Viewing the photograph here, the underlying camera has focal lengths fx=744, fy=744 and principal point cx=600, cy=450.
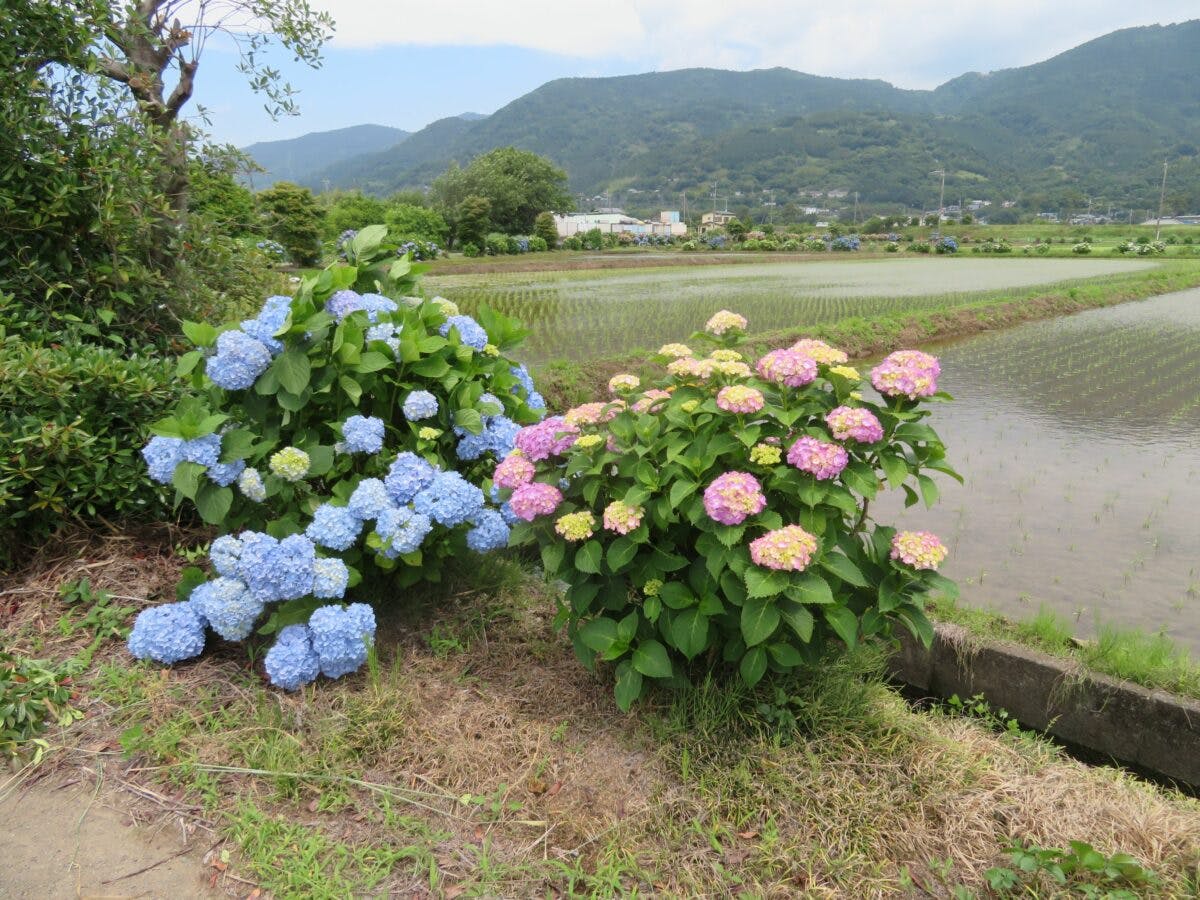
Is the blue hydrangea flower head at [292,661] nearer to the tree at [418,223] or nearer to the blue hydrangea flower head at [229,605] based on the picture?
the blue hydrangea flower head at [229,605]

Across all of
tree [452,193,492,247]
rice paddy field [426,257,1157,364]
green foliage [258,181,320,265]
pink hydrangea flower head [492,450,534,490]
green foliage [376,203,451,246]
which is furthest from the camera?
tree [452,193,492,247]

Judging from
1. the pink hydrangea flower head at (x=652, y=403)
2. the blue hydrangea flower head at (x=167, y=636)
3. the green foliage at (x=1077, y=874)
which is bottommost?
the green foliage at (x=1077, y=874)

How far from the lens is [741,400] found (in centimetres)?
210

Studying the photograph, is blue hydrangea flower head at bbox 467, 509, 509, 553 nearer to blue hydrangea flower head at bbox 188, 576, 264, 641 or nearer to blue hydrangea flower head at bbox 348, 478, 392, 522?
blue hydrangea flower head at bbox 348, 478, 392, 522

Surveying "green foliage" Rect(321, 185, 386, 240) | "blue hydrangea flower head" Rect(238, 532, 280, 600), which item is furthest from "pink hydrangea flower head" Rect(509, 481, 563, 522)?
"green foliage" Rect(321, 185, 386, 240)

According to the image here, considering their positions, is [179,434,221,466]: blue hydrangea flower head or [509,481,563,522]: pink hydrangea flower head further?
[179,434,221,466]: blue hydrangea flower head

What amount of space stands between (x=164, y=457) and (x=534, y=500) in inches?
50.4

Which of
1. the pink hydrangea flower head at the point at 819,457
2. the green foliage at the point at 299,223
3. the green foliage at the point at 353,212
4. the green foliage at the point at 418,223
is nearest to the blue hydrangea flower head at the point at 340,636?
the pink hydrangea flower head at the point at 819,457

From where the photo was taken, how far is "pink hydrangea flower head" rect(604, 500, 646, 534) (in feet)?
6.90

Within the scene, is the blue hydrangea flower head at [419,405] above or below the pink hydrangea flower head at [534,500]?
above

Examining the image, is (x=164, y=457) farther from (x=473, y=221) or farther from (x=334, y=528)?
(x=473, y=221)

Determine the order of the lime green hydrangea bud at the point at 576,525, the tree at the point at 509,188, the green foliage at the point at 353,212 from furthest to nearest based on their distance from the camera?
the tree at the point at 509,188 → the green foliage at the point at 353,212 → the lime green hydrangea bud at the point at 576,525

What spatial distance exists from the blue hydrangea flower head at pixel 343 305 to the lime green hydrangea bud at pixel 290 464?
557 mm

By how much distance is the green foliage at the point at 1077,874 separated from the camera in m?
1.79
